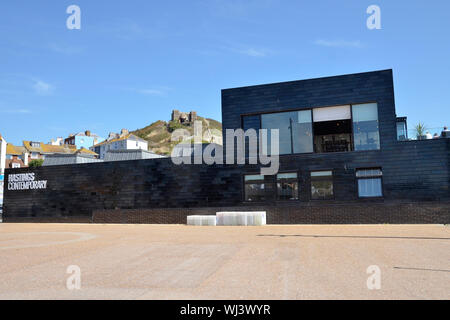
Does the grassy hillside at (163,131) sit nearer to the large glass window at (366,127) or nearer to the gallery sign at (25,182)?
the gallery sign at (25,182)

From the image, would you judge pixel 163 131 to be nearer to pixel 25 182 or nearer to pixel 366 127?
pixel 25 182

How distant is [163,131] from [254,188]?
149212 millimetres

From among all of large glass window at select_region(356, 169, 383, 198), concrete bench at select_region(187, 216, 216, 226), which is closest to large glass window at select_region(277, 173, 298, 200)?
large glass window at select_region(356, 169, 383, 198)

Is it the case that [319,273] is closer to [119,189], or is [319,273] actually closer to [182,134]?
[119,189]

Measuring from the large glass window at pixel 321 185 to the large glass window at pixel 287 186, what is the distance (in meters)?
1.05

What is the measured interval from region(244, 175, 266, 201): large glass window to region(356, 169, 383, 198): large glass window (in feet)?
18.4

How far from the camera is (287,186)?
884 inches

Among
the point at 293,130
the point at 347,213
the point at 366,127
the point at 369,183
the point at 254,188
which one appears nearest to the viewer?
the point at 347,213

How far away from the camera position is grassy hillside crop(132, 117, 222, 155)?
154m

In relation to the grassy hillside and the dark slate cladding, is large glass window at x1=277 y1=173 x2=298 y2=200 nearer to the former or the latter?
the dark slate cladding

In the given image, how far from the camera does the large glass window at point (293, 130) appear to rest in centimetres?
2255

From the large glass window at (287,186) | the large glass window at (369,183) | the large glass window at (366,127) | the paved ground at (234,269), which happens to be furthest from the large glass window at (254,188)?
the paved ground at (234,269)

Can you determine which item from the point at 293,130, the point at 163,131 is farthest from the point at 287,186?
the point at 163,131
